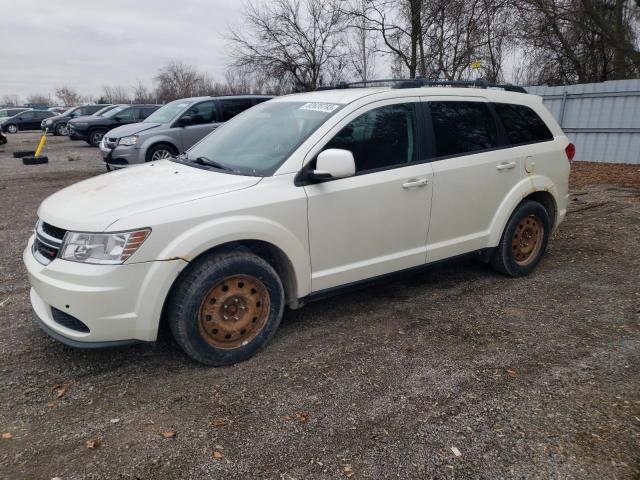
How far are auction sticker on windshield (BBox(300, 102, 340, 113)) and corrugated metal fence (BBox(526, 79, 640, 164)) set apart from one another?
11107 mm

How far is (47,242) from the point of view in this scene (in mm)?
3117

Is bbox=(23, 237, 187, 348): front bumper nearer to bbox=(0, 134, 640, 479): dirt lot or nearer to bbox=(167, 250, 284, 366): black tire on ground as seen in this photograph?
bbox=(167, 250, 284, 366): black tire on ground

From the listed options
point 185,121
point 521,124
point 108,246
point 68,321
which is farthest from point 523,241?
point 185,121

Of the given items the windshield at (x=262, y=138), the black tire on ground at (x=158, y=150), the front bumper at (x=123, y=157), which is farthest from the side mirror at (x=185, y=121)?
the windshield at (x=262, y=138)

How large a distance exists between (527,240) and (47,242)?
13.9 feet

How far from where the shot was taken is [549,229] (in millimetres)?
4961

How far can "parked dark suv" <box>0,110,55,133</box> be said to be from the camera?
102ft

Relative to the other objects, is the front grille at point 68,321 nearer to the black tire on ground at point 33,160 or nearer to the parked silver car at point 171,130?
the parked silver car at point 171,130

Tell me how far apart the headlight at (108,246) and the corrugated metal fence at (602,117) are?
12820 millimetres

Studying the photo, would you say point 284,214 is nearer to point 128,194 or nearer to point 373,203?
point 373,203

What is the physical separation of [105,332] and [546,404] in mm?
2666

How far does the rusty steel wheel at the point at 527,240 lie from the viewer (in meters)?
4.77

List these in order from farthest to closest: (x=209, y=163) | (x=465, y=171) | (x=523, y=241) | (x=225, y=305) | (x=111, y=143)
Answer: (x=111, y=143)
(x=523, y=241)
(x=465, y=171)
(x=209, y=163)
(x=225, y=305)

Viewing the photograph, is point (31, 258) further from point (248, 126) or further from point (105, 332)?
point (248, 126)
